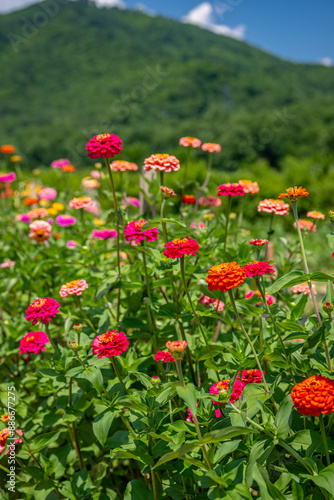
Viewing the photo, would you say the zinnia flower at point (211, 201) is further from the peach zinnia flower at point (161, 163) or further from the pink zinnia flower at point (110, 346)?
the pink zinnia flower at point (110, 346)

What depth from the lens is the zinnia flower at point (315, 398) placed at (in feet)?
2.42

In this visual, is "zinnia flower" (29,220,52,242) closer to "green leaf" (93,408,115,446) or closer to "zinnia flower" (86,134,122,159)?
"zinnia flower" (86,134,122,159)

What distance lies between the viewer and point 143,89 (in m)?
38.9

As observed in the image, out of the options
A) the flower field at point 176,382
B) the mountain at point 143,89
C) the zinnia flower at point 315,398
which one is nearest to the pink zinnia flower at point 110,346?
the flower field at point 176,382

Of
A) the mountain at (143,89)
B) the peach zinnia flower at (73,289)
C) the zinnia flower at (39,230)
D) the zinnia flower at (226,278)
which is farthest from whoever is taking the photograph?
the mountain at (143,89)

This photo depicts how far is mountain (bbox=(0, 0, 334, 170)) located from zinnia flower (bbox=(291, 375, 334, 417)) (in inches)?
1153

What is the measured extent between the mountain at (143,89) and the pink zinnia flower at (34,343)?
29.0 meters

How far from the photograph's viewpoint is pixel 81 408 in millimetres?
1207

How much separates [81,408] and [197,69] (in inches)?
A: 2514

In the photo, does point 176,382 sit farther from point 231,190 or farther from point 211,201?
point 211,201

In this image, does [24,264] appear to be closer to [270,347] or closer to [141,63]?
[270,347]

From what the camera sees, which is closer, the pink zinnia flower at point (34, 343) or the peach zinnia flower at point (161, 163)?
the pink zinnia flower at point (34, 343)

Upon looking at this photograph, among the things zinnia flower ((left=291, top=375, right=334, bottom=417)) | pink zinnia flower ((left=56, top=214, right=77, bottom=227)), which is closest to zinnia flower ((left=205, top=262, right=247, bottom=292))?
zinnia flower ((left=291, top=375, right=334, bottom=417))

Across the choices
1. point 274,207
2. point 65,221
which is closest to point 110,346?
point 274,207
